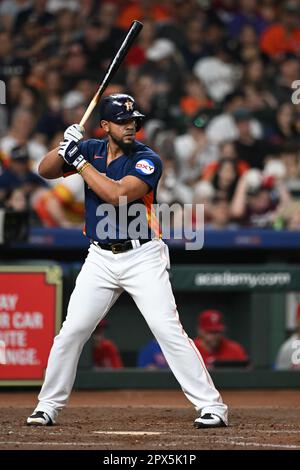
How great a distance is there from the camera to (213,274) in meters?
9.03

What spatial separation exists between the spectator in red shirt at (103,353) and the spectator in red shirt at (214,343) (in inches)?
27.1

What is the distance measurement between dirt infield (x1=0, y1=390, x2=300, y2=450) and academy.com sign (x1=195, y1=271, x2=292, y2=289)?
0.90 metres

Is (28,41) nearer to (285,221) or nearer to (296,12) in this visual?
(296,12)

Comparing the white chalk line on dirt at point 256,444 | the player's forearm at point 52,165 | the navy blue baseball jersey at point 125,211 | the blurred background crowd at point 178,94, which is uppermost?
the blurred background crowd at point 178,94

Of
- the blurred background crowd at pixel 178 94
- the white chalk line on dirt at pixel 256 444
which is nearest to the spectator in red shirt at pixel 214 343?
the blurred background crowd at pixel 178 94

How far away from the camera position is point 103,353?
→ 29.6 feet

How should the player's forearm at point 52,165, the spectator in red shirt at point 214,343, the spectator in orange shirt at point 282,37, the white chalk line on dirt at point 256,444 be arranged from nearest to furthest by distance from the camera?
1. the white chalk line on dirt at point 256,444
2. the player's forearm at point 52,165
3. the spectator in red shirt at point 214,343
4. the spectator in orange shirt at point 282,37

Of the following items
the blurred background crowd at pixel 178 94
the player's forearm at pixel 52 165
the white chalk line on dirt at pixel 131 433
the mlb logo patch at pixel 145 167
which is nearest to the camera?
the white chalk line on dirt at pixel 131 433

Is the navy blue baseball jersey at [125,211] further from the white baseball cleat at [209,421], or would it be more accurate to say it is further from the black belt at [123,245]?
the white baseball cleat at [209,421]

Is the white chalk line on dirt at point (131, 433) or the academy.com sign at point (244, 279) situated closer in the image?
the white chalk line on dirt at point (131, 433)

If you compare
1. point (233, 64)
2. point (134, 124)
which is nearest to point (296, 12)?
point (233, 64)

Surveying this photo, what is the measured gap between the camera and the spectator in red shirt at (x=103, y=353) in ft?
29.6

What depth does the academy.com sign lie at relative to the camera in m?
9.02

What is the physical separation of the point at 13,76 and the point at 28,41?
806 mm
